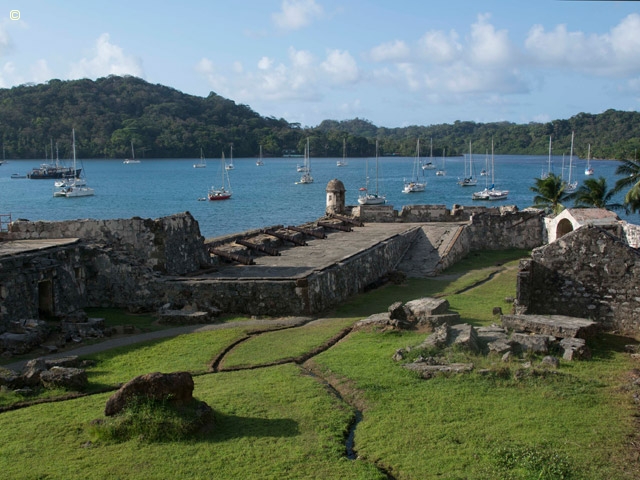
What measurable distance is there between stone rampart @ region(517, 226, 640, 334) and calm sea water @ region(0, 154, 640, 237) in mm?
50251

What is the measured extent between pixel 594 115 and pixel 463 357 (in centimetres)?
18590

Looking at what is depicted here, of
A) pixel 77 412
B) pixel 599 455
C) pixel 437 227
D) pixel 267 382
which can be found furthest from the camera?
pixel 437 227

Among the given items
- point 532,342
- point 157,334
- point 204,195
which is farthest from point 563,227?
point 204,195

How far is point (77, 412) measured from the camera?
36.0 feet

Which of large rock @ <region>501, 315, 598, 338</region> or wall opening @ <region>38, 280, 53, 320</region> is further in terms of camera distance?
wall opening @ <region>38, 280, 53, 320</region>

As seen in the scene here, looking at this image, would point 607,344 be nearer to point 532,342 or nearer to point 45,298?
point 532,342

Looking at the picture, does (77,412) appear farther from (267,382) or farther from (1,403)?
(267,382)

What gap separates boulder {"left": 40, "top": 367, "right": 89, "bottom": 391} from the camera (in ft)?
39.6

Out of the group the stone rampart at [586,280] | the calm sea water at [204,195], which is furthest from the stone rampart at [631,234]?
the calm sea water at [204,195]

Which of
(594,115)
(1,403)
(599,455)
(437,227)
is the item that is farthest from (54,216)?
(594,115)

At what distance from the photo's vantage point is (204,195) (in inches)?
4158

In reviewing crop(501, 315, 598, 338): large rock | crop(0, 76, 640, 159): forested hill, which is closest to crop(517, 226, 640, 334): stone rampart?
crop(501, 315, 598, 338): large rock

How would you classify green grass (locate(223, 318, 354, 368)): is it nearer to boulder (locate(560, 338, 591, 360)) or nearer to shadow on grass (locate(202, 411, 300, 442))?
shadow on grass (locate(202, 411, 300, 442))

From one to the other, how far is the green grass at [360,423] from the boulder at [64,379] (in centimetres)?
42
